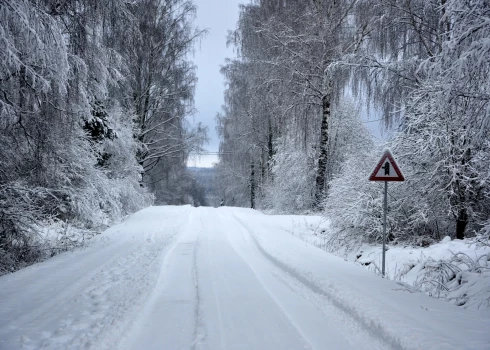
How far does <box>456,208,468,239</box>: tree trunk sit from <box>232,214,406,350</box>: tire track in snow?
4.15 metres

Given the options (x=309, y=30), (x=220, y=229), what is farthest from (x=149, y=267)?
(x=309, y=30)

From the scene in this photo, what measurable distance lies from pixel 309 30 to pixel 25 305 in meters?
12.3

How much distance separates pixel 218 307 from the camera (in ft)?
13.1

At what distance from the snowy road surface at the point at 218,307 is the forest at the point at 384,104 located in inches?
91.9

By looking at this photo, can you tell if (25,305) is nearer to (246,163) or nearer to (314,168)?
(314,168)

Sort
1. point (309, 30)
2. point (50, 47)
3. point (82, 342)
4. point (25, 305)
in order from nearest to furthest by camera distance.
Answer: point (82, 342)
point (25, 305)
point (50, 47)
point (309, 30)

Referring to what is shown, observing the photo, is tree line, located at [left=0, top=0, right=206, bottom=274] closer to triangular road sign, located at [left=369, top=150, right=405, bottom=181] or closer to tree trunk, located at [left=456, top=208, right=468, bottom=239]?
triangular road sign, located at [left=369, top=150, right=405, bottom=181]

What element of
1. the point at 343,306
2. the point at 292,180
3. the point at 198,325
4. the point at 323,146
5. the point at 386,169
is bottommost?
the point at 198,325

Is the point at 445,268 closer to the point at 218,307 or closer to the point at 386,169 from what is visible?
the point at 386,169

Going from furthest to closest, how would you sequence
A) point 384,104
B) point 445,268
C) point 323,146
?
point 323,146 → point 384,104 → point 445,268

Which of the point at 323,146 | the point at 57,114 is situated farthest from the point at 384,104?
the point at 57,114

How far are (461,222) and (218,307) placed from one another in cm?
593

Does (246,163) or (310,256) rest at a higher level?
(246,163)

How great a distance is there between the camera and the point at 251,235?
31.0 ft
